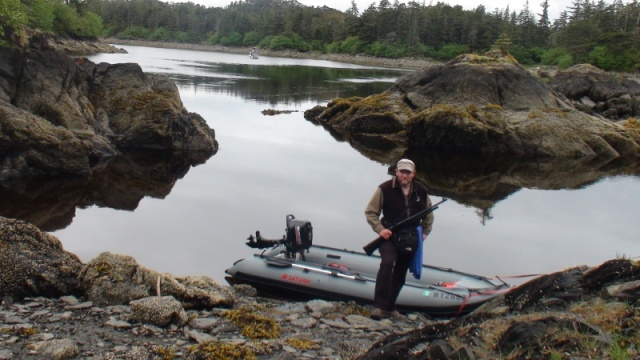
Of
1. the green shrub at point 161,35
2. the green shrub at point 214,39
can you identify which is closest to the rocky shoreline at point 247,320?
the green shrub at point 161,35

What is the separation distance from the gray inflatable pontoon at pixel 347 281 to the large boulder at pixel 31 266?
353 centimetres

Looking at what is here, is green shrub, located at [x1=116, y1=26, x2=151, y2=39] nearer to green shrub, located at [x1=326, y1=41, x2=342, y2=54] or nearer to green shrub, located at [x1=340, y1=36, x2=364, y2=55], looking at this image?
green shrub, located at [x1=326, y1=41, x2=342, y2=54]

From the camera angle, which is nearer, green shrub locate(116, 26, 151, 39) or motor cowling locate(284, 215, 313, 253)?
motor cowling locate(284, 215, 313, 253)

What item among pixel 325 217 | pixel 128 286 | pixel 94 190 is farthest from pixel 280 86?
pixel 128 286

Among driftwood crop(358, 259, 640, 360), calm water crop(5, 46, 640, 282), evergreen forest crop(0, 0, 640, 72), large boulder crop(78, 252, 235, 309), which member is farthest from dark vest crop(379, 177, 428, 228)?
evergreen forest crop(0, 0, 640, 72)

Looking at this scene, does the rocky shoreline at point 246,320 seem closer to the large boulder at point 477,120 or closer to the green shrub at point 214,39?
the large boulder at point 477,120

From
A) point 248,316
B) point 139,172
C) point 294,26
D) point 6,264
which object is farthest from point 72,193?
point 294,26

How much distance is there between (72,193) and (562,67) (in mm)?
71323

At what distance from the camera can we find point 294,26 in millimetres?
157500

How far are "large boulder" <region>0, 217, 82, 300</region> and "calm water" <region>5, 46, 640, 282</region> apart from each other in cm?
379

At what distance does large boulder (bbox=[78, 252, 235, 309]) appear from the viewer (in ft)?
27.4

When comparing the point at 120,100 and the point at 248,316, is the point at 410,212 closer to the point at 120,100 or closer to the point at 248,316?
the point at 248,316

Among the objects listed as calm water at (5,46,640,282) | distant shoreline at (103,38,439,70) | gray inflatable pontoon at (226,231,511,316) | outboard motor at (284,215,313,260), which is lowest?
calm water at (5,46,640,282)

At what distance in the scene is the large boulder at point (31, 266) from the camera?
26.5ft
